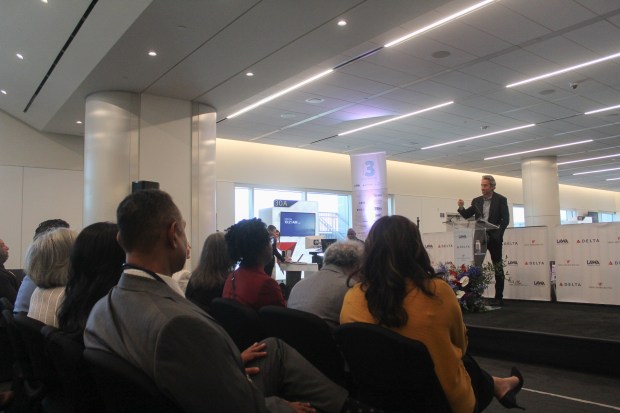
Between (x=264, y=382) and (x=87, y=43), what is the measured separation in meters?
4.87

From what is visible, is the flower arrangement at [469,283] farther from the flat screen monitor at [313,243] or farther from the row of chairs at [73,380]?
the flat screen monitor at [313,243]

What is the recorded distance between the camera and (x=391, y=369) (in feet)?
5.24

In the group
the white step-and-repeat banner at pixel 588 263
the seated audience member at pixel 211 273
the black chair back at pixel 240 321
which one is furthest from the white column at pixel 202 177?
the white step-and-repeat banner at pixel 588 263

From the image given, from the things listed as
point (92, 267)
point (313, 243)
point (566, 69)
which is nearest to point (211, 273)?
point (92, 267)

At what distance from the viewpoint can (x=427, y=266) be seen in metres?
1.80

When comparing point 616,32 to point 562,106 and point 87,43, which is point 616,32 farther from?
point 87,43

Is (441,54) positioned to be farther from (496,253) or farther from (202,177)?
(202,177)

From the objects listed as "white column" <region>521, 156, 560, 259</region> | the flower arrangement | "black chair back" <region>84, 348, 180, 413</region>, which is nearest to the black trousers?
the flower arrangement

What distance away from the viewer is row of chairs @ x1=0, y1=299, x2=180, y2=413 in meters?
1.01

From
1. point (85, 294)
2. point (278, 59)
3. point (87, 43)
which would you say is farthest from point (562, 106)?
point (85, 294)

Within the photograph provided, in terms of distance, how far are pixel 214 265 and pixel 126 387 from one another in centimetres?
203

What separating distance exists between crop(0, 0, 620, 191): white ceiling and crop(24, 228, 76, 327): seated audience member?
2701 mm

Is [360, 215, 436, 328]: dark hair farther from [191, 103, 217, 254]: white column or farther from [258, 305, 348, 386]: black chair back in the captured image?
[191, 103, 217, 254]: white column

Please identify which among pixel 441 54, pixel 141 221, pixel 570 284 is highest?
pixel 441 54
